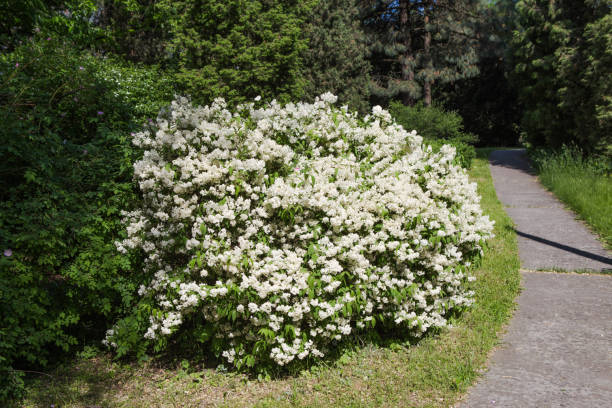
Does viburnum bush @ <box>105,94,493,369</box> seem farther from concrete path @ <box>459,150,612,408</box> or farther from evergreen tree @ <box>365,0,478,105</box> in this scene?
evergreen tree @ <box>365,0,478,105</box>

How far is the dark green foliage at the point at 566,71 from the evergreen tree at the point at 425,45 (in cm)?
601

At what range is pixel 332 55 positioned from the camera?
19.1 meters

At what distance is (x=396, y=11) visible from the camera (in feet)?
81.7

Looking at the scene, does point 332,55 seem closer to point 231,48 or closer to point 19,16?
point 231,48

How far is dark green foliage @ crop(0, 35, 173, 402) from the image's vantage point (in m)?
3.49

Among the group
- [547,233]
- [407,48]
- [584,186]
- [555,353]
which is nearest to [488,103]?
[407,48]

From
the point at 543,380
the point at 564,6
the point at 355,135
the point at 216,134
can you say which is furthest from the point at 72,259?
the point at 564,6

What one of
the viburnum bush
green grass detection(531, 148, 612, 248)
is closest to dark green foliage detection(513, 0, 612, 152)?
green grass detection(531, 148, 612, 248)

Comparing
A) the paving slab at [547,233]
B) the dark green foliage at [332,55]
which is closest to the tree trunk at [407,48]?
the dark green foliage at [332,55]

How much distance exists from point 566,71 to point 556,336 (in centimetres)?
1163

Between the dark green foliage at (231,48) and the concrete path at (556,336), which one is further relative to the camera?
the dark green foliage at (231,48)

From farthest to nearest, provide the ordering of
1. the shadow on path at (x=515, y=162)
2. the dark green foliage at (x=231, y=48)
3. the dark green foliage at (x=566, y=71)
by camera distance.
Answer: the shadow on path at (x=515, y=162)
the dark green foliage at (x=231, y=48)
the dark green foliage at (x=566, y=71)

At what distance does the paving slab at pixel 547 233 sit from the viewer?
629 centimetres

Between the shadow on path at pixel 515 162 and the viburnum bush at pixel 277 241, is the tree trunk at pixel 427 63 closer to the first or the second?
the shadow on path at pixel 515 162
